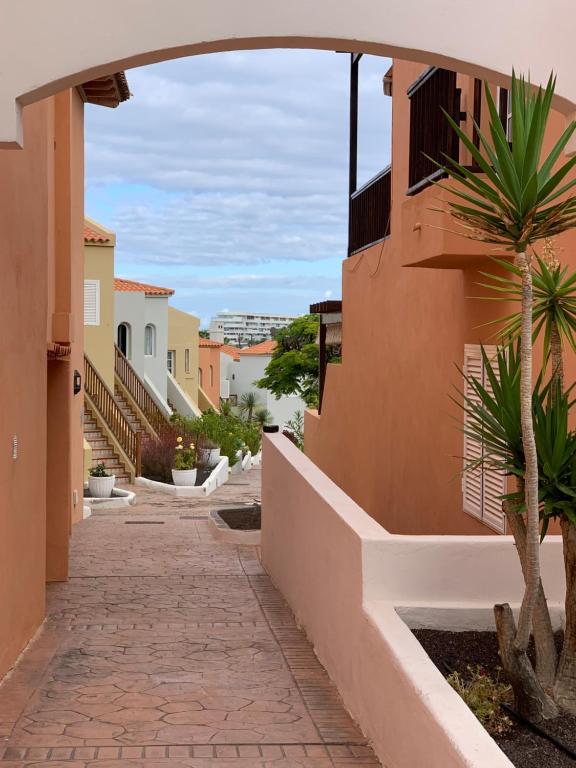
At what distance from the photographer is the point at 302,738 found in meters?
6.17

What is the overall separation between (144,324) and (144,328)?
18 centimetres

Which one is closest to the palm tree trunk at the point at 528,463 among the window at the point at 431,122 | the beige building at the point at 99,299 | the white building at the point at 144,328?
the window at the point at 431,122

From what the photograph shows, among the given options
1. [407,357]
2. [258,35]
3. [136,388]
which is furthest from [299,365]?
[258,35]

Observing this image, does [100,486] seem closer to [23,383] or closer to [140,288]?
[23,383]

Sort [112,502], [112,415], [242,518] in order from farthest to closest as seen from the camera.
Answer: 1. [112,415]
2. [112,502]
3. [242,518]

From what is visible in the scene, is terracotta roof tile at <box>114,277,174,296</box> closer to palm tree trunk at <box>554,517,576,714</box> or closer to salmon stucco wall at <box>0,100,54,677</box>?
salmon stucco wall at <box>0,100,54,677</box>

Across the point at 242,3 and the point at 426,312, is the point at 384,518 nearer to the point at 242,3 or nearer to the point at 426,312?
the point at 426,312

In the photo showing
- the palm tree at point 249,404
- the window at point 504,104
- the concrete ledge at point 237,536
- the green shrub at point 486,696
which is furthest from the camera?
the palm tree at point 249,404

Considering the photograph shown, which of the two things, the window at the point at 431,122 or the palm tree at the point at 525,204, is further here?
the window at the point at 431,122

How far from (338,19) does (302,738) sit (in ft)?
14.5

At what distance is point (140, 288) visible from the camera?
140ft

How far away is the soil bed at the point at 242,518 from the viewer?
15.9 metres

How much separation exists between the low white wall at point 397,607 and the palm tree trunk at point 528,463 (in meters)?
0.54

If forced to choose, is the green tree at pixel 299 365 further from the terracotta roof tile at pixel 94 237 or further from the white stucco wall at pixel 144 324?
the terracotta roof tile at pixel 94 237
